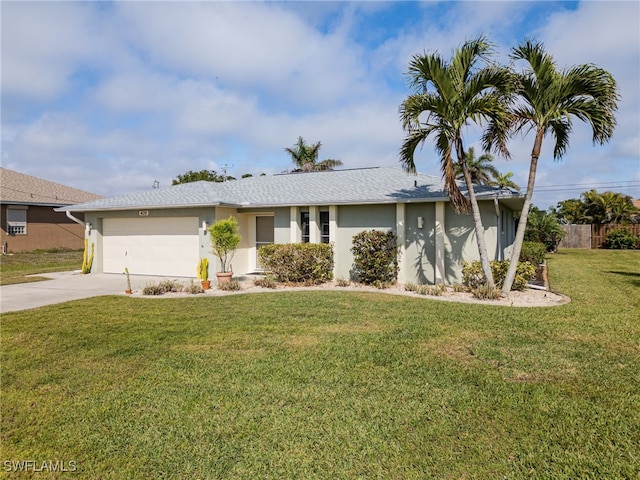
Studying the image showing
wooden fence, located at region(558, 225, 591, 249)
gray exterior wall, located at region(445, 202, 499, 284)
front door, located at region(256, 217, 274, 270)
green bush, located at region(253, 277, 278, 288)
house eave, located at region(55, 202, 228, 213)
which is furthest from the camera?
wooden fence, located at region(558, 225, 591, 249)

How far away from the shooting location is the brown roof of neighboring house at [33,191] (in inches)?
930

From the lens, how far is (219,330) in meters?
6.89

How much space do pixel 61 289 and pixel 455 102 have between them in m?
13.1

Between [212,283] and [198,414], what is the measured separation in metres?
9.54

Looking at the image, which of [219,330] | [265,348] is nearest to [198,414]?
[265,348]

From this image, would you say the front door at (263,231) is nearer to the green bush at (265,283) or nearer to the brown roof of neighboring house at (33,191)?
the green bush at (265,283)

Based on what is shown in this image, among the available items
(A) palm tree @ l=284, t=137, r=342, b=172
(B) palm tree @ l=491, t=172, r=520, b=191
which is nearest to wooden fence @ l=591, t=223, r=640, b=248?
(B) palm tree @ l=491, t=172, r=520, b=191

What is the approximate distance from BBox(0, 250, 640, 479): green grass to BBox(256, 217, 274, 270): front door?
790 centimetres

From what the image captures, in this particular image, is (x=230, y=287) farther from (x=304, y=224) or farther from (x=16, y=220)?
(x=16, y=220)

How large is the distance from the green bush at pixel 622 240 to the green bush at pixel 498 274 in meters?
23.7

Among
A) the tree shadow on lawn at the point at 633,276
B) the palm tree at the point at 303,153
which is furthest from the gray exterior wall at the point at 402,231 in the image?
the palm tree at the point at 303,153

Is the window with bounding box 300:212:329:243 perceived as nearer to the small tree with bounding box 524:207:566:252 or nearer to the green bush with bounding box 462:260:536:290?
the green bush with bounding box 462:260:536:290

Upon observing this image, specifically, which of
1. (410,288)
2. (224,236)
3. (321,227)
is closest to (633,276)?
(410,288)

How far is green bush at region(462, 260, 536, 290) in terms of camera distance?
1074 centimetres
